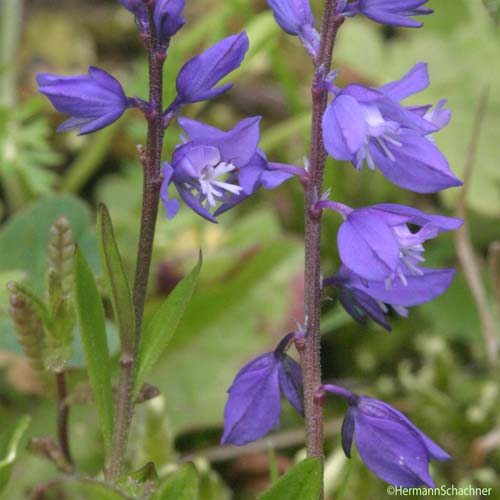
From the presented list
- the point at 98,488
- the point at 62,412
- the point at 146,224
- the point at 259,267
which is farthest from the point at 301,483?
the point at 259,267

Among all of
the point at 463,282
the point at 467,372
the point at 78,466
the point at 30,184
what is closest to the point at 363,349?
the point at 467,372

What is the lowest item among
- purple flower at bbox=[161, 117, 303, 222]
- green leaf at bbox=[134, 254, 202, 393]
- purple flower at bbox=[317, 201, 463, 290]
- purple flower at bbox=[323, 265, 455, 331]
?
green leaf at bbox=[134, 254, 202, 393]

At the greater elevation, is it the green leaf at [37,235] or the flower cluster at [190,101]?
the flower cluster at [190,101]

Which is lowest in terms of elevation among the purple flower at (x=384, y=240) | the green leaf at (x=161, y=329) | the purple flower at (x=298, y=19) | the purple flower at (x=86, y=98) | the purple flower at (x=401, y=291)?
the green leaf at (x=161, y=329)

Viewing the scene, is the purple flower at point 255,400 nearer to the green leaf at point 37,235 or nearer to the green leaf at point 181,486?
the green leaf at point 181,486

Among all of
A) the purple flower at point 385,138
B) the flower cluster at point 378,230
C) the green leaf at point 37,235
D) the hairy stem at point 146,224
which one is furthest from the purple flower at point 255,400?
the green leaf at point 37,235

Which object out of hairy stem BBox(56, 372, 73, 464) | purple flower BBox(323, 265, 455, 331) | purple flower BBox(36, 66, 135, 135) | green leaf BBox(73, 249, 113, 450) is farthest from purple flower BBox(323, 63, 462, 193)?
hairy stem BBox(56, 372, 73, 464)

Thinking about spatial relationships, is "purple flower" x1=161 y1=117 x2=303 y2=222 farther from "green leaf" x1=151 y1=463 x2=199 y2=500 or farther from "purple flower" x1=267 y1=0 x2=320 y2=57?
"green leaf" x1=151 y1=463 x2=199 y2=500
